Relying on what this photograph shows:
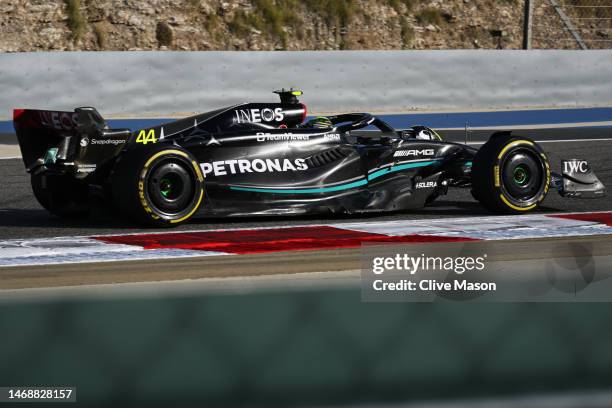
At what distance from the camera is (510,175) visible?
8.37m

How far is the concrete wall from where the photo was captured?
59.0 feet

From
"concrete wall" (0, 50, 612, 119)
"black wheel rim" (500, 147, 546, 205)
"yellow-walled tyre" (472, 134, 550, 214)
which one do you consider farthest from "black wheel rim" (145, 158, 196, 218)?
"concrete wall" (0, 50, 612, 119)

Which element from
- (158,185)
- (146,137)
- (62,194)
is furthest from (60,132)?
(158,185)

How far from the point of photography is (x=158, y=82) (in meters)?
18.7

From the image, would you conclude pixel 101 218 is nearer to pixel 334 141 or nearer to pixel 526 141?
pixel 334 141

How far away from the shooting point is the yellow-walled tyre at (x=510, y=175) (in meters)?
8.29

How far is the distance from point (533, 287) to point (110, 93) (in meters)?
16.2

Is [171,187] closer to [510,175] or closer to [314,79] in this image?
[510,175]

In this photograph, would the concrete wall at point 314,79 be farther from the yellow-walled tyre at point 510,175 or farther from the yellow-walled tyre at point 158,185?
the yellow-walled tyre at point 510,175

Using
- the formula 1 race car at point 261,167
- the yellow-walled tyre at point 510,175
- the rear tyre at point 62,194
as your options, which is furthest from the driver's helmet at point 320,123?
the rear tyre at point 62,194

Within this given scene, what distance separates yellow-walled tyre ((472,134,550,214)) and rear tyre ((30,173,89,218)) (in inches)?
121

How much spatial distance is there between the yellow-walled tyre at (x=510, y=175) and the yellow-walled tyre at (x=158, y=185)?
7.39 ft

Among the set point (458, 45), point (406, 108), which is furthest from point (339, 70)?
point (458, 45)

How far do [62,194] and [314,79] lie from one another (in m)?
12.0
